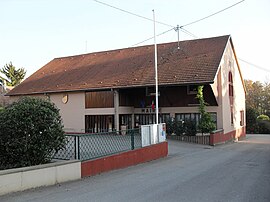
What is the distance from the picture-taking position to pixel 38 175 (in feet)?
26.6

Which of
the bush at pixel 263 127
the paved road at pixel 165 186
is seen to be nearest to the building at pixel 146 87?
the paved road at pixel 165 186

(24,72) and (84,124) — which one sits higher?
(24,72)

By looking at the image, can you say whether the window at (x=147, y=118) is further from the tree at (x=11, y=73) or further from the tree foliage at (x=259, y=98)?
the tree at (x=11, y=73)

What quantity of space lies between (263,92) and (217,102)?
3822cm

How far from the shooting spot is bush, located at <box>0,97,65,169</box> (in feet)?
27.6

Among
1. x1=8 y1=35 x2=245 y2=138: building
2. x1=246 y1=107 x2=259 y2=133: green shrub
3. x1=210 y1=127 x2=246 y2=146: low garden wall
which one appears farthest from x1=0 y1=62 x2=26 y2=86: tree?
x1=210 y1=127 x2=246 y2=146: low garden wall

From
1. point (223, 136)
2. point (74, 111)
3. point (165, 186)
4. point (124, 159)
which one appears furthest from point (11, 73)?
point (165, 186)

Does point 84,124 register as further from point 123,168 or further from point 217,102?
point 123,168

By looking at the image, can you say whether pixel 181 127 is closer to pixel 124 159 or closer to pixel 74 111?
pixel 74 111

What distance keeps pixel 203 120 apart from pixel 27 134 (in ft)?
56.7

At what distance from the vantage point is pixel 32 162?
8.74m

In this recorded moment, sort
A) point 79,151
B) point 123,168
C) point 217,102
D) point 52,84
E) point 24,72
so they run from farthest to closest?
point 24,72, point 52,84, point 217,102, point 123,168, point 79,151

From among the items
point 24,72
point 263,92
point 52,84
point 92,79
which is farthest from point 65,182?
point 24,72

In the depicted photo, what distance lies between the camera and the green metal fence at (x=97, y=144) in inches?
387
